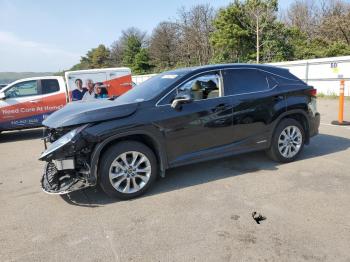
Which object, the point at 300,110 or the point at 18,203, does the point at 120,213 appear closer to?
the point at 18,203

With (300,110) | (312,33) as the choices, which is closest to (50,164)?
(300,110)

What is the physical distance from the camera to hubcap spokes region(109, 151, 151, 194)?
4.27m

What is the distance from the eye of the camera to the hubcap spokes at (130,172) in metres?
4.27

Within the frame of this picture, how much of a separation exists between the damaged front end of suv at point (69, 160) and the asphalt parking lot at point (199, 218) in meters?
0.29

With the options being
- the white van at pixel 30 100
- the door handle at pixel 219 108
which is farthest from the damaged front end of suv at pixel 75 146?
the white van at pixel 30 100

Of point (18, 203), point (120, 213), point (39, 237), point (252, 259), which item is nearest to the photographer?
point (252, 259)

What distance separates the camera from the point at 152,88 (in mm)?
4992

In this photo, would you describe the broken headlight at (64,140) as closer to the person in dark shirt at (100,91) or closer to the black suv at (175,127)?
the black suv at (175,127)

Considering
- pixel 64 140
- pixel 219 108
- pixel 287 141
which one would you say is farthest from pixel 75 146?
pixel 287 141

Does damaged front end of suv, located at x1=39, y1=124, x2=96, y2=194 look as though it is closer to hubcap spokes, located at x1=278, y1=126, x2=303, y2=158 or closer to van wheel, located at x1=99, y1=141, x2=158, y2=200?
van wheel, located at x1=99, y1=141, x2=158, y2=200

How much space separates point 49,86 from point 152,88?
20.8 feet

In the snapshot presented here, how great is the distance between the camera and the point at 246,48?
33.8 metres

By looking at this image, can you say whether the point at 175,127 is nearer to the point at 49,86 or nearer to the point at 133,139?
the point at 133,139

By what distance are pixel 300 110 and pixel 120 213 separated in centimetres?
355
